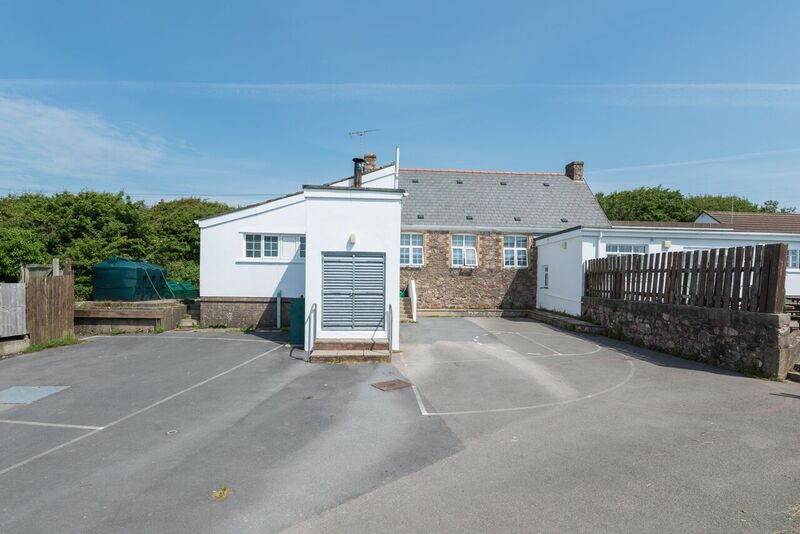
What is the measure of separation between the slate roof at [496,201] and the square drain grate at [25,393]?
16457 mm

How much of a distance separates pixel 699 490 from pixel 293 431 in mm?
4600

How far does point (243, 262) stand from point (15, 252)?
45.8ft

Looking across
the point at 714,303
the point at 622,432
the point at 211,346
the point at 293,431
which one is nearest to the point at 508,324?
the point at 714,303

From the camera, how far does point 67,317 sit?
527 inches

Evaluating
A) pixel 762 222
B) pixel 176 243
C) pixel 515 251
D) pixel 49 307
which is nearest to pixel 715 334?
pixel 515 251

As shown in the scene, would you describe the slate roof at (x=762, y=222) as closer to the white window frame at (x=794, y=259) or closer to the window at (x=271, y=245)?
the white window frame at (x=794, y=259)

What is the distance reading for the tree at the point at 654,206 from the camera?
150 ft

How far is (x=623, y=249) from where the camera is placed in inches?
696

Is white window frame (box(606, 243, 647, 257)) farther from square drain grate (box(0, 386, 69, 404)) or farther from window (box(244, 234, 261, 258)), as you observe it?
square drain grate (box(0, 386, 69, 404))

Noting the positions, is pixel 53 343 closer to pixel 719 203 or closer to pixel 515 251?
pixel 515 251

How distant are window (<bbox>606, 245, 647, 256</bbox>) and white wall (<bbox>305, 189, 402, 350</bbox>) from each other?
34.6ft

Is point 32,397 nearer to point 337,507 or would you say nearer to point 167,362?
point 167,362

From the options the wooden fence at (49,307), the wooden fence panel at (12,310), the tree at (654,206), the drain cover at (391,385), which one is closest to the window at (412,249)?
the wooden fence at (49,307)

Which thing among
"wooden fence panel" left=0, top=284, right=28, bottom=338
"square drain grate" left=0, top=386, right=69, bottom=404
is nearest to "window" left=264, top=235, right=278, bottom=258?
"wooden fence panel" left=0, top=284, right=28, bottom=338
